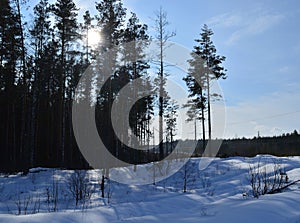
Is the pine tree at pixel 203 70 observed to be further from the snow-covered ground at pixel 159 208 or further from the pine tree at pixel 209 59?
the snow-covered ground at pixel 159 208

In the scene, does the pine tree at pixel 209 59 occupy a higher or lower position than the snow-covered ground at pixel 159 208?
higher

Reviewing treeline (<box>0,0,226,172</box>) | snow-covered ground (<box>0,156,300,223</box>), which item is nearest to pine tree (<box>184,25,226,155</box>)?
treeline (<box>0,0,226,172</box>)

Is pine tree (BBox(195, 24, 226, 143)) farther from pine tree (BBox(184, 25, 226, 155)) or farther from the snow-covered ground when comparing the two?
the snow-covered ground

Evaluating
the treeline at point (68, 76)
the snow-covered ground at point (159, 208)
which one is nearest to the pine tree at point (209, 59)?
the treeline at point (68, 76)

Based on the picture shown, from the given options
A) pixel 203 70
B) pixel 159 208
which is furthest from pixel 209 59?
pixel 159 208

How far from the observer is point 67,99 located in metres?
25.7

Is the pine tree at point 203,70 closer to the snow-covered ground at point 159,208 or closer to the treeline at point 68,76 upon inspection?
the treeline at point 68,76

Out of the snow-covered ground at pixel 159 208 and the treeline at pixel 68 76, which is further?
the treeline at pixel 68 76

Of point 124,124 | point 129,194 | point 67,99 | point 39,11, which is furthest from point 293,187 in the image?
point 67,99

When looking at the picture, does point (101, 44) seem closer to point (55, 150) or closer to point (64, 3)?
point (64, 3)

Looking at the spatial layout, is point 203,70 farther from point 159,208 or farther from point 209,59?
point 159,208

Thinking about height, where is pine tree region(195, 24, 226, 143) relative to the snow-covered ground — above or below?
above

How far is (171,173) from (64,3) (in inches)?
524

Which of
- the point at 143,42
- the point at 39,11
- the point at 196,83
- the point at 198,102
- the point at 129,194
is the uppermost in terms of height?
the point at 39,11
